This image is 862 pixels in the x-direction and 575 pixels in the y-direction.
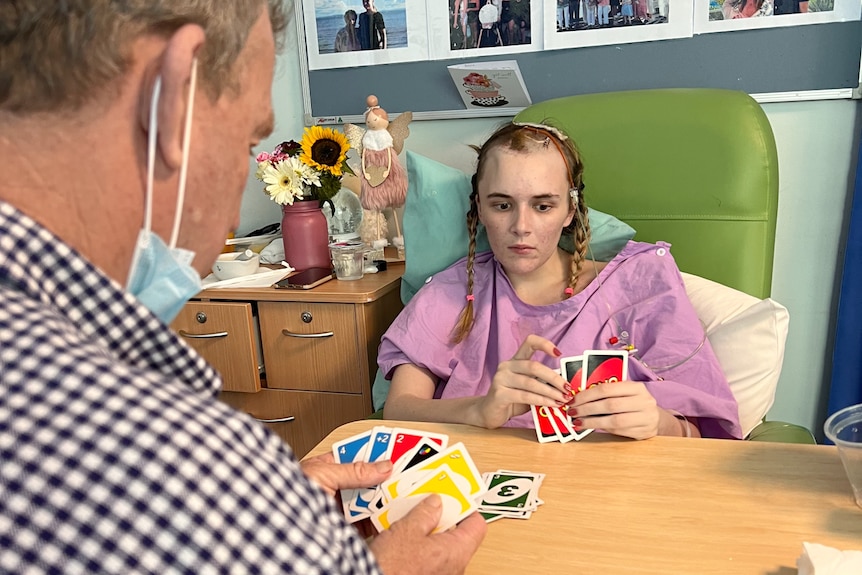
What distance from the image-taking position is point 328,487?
3.05 ft

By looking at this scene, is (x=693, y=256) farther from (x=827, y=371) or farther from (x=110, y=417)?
(x=110, y=417)

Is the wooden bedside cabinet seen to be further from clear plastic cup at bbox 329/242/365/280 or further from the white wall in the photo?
the white wall

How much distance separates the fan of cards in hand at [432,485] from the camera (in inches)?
34.5

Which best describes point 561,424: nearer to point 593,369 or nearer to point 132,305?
point 593,369

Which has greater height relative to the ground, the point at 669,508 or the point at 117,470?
the point at 117,470

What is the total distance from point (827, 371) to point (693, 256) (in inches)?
28.9

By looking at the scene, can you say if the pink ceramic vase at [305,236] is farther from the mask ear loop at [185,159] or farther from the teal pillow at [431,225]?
the mask ear loop at [185,159]

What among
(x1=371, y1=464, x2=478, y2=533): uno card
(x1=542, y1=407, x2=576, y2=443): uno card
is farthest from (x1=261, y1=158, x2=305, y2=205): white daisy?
(x1=371, y1=464, x2=478, y2=533): uno card

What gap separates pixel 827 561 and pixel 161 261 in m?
0.73

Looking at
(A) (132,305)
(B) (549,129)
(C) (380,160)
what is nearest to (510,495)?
(A) (132,305)

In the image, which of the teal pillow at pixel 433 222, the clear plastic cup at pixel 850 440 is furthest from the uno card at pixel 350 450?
the teal pillow at pixel 433 222

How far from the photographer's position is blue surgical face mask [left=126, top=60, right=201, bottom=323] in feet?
1.90

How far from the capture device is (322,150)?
216 cm

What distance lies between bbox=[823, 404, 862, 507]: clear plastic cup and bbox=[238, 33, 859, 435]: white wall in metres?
1.28
